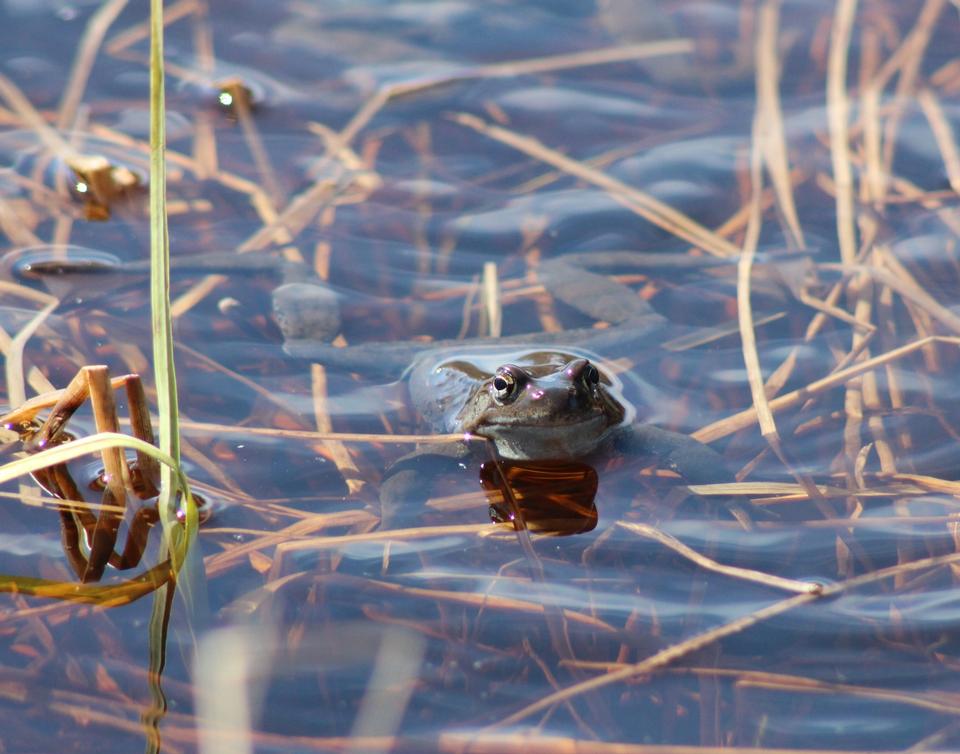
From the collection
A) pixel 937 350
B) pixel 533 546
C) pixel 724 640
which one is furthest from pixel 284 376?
pixel 937 350

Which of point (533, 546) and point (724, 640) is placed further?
point (533, 546)

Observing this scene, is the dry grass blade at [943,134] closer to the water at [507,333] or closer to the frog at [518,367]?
the water at [507,333]

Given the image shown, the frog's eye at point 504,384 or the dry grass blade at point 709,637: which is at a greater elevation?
the frog's eye at point 504,384

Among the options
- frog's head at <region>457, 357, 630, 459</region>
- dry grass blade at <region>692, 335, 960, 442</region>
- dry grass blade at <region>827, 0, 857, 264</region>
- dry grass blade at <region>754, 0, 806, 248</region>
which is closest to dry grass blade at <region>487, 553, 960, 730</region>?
dry grass blade at <region>692, 335, 960, 442</region>

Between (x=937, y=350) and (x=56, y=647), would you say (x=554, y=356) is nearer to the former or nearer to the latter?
(x=937, y=350)

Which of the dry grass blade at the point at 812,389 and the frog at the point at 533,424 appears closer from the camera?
the frog at the point at 533,424

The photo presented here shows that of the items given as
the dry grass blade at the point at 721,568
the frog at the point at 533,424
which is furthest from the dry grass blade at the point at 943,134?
the dry grass blade at the point at 721,568

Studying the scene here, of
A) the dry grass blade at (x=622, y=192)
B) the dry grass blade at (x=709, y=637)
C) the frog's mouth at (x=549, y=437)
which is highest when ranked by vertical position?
the dry grass blade at (x=622, y=192)

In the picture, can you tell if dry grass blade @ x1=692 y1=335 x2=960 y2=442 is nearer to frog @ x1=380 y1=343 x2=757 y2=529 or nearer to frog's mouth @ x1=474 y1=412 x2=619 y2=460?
frog @ x1=380 y1=343 x2=757 y2=529
